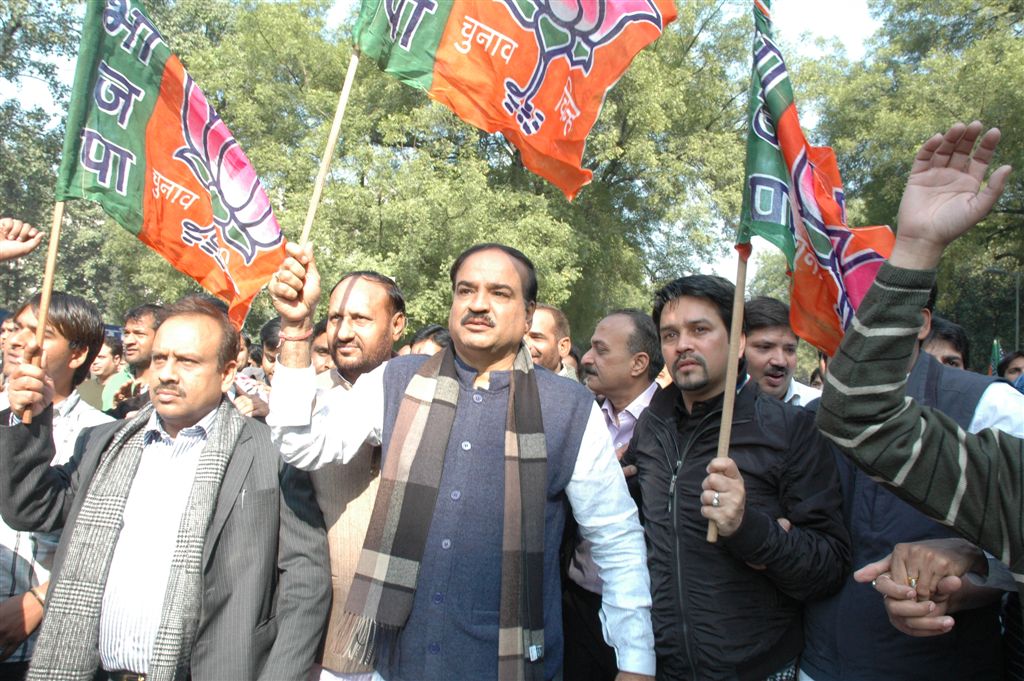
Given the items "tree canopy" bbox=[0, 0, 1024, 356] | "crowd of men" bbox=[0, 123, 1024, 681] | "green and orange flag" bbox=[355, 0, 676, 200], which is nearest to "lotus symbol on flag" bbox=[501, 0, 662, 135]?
"green and orange flag" bbox=[355, 0, 676, 200]

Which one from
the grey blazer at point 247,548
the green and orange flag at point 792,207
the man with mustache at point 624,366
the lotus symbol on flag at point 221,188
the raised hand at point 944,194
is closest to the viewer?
the raised hand at point 944,194

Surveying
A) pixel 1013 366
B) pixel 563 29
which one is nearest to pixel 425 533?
pixel 563 29

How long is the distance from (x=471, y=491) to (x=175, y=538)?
1021mm

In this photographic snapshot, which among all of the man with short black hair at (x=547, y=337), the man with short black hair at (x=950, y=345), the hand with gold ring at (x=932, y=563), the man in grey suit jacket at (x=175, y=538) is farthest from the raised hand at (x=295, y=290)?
the man with short black hair at (x=950, y=345)

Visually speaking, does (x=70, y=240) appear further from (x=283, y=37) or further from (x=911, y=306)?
(x=911, y=306)

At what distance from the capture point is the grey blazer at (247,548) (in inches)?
102

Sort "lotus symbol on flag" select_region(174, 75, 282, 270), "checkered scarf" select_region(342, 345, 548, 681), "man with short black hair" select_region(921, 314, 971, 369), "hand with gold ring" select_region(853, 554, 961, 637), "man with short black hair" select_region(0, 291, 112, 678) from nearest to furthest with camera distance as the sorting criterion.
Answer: "hand with gold ring" select_region(853, 554, 961, 637) → "checkered scarf" select_region(342, 345, 548, 681) → "man with short black hair" select_region(0, 291, 112, 678) → "lotus symbol on flag" select_region(174, 75, 282, 270) → "man with short black hair" select_region(921, 314, 971, 369)

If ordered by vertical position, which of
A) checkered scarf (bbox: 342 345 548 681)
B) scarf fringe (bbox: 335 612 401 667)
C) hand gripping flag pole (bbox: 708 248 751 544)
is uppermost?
hand gripping flag pole (bbox: 708 248 751 544)

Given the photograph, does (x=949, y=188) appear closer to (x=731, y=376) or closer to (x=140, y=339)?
(x=731, y=376)

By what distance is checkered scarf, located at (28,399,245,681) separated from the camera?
99.8 inches

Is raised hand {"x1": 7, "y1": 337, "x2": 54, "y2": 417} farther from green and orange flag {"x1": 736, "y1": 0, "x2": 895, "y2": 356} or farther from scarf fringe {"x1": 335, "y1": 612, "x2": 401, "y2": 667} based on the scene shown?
green and orange flag {"x1": 736, "y1": 0, "x2": 895, "y2": 356}

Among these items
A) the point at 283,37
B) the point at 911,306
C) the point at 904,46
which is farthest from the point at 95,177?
the point at 904,46

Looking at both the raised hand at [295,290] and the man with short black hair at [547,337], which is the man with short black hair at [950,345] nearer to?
the man with short black hair at [547,337]

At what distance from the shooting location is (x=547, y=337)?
527 centimetres
